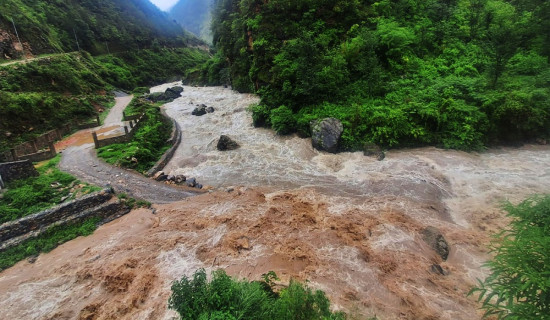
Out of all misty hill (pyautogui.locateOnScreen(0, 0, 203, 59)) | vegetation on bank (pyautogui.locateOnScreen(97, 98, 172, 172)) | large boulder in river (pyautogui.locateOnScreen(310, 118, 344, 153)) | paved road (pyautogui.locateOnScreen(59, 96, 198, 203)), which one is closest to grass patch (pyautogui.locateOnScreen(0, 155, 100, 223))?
paved road (pyautogui.locateOnScreen(59, 96, 198, 203))

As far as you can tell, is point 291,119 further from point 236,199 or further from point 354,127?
point 236,199

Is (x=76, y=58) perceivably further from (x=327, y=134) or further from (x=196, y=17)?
(x=196, y=17)

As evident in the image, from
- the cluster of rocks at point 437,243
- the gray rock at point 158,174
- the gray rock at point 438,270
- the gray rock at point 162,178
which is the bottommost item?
the gray rock at point 438,270

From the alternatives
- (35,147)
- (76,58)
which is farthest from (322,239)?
(76,58)

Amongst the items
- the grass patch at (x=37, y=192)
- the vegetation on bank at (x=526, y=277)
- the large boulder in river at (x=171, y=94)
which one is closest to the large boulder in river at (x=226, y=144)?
the grass patch at (x=37, y=192)

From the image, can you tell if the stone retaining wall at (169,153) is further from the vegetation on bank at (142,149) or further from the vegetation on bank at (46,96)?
the vegetation on bank at (46,96)

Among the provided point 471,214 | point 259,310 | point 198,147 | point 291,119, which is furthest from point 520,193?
point 198,147
